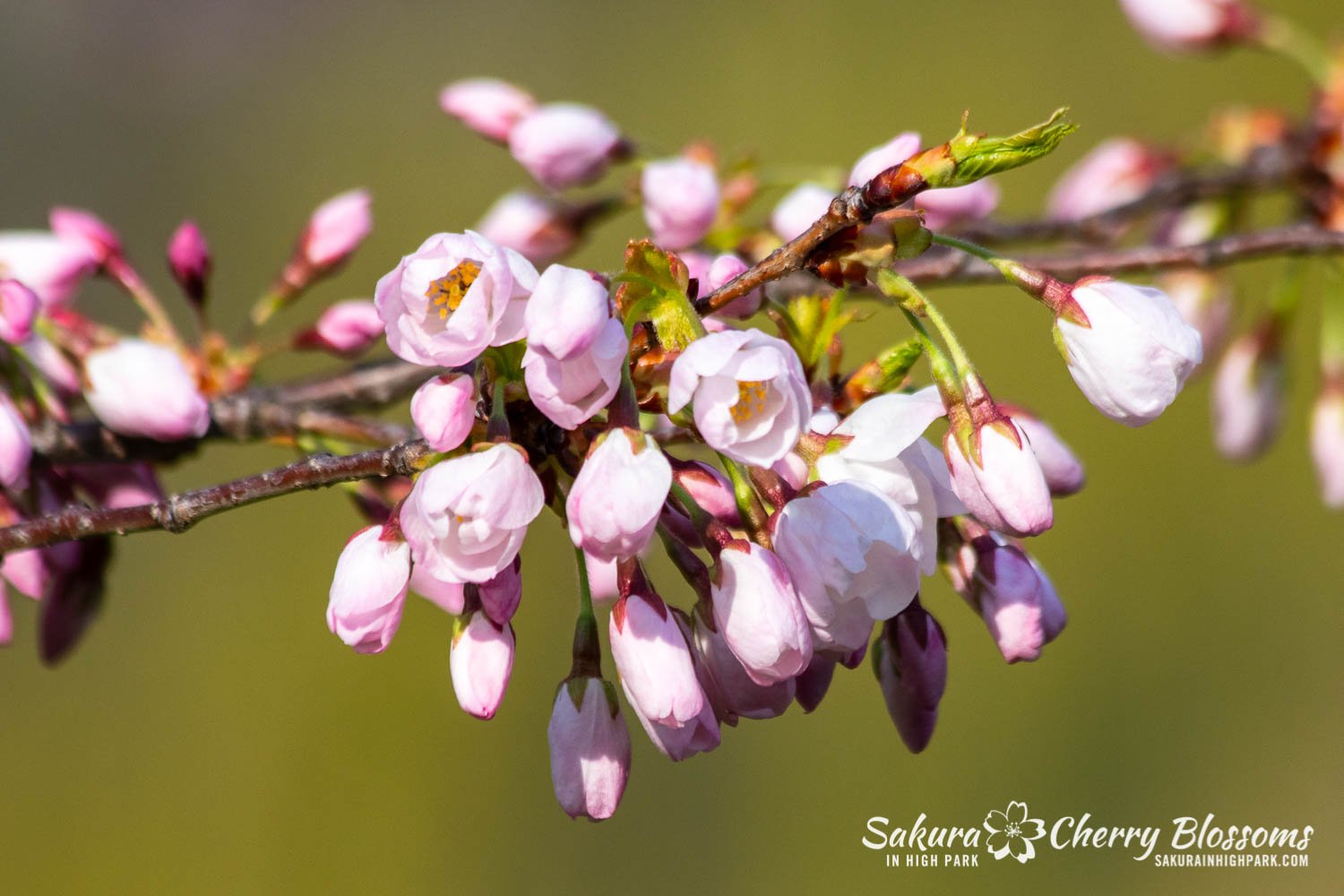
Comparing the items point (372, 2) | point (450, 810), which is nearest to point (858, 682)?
point (450, 810)

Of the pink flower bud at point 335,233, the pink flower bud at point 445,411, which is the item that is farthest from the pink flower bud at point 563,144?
the pink flower bud at point 445,411

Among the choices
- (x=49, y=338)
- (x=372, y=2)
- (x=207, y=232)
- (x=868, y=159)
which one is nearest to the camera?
(x=868, y=159)

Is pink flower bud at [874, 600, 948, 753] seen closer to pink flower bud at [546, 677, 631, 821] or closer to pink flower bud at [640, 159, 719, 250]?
pink flower bud at [546, 677, 631, 821]

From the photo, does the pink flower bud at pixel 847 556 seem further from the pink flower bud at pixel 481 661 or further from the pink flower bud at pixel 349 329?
the pink flower bud at pixel 349 329

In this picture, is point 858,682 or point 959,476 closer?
point 959,476

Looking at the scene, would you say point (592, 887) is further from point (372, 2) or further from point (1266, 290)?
point (372, 2)

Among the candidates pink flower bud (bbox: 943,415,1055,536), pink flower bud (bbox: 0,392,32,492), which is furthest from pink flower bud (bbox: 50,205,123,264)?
pink flower bud (bbox: 943,415,1055,536)

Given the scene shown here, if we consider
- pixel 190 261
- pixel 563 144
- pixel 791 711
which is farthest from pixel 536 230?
pixel 791 711

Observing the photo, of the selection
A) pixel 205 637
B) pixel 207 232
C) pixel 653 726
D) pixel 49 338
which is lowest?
pixel 653 726
